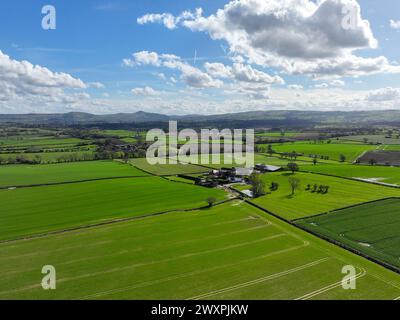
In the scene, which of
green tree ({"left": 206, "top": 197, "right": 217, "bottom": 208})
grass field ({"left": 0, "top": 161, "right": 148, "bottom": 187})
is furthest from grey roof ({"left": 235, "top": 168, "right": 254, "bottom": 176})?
green tree ({"left": 206, "top": 197, "right": 217, "bottom": 208})

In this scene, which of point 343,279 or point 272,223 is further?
point 272,223

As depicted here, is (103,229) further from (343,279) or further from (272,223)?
(343,279)

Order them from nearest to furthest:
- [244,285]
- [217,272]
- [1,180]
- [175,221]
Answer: [244,285] < [217,272] < [175,221] < [1,180]

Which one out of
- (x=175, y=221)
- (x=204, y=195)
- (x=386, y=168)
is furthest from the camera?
(x=386, y=168)

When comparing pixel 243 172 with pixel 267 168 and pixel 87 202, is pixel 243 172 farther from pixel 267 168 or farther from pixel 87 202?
pixel 87 202

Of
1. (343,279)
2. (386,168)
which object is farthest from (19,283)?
(386,168)

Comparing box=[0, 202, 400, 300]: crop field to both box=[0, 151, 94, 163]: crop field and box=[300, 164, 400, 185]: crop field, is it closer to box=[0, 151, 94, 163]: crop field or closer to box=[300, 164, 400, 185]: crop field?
box=[300, 164, 400, 185]: crop field

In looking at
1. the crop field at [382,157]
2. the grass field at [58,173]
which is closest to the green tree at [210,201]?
the grass field at [58,173]
